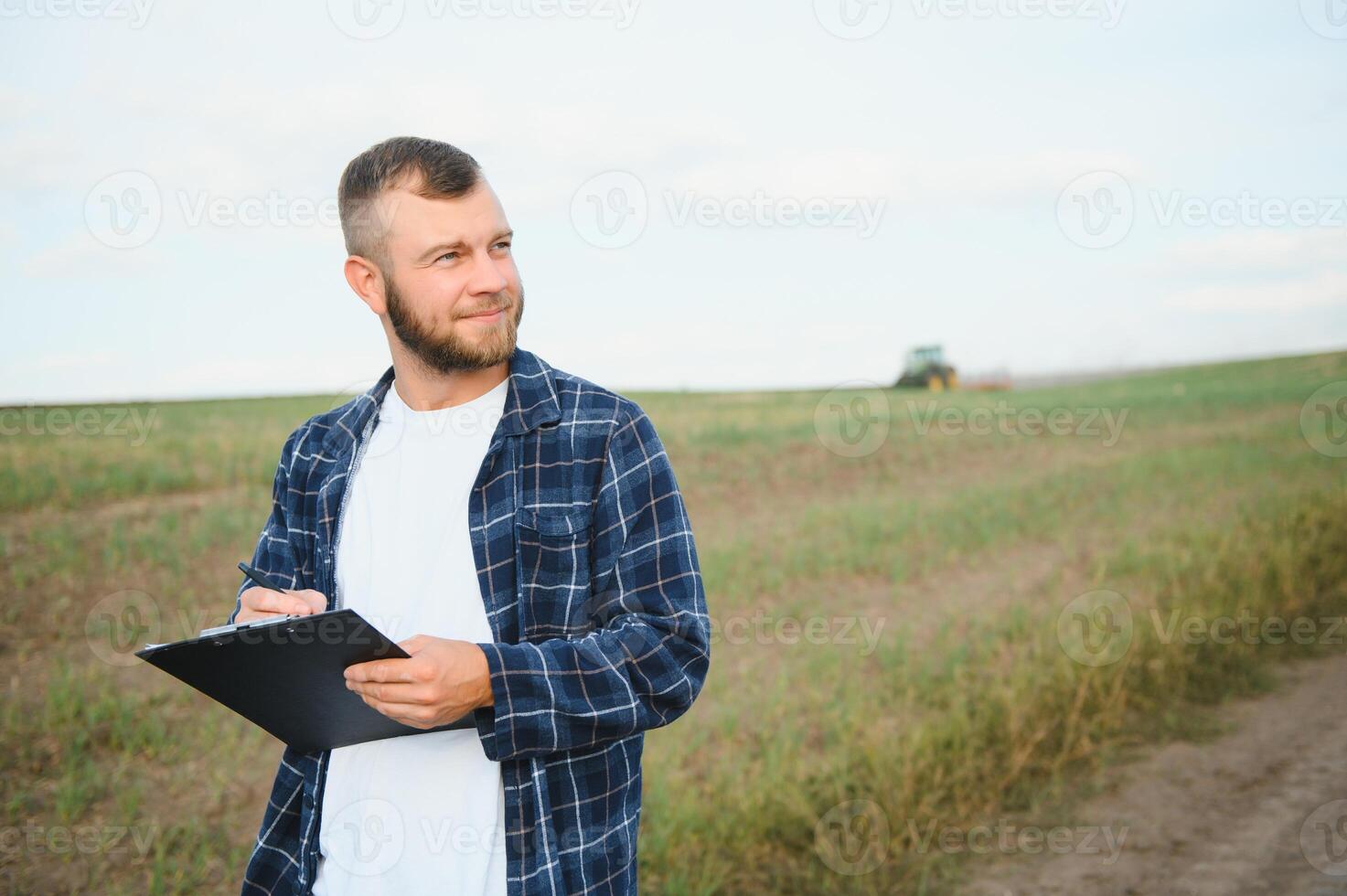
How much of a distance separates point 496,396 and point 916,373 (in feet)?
128

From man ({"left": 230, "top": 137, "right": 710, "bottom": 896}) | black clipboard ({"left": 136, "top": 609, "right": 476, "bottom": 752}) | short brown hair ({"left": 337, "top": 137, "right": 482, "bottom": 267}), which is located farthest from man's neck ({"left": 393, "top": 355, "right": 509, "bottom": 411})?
black clipboard ({"left": 136, "top": 609, "right": 476, "bottom": 752})

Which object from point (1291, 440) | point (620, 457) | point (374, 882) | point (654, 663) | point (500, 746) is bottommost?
point (374, 882)

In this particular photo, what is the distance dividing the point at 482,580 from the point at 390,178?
2.90 ft

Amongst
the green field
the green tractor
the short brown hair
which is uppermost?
the green tractor

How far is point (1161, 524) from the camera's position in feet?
37.4

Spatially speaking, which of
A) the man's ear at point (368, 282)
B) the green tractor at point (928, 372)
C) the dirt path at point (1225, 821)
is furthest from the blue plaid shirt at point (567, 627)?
the green tractor at point (928, 372)

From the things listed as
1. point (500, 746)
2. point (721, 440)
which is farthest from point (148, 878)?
point (721, 440)

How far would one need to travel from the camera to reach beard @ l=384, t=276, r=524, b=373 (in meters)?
2.15

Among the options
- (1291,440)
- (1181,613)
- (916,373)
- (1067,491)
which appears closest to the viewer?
(1181,613)

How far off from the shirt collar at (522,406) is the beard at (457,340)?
6 cm

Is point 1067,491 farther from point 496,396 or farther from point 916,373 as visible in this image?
point 916,373

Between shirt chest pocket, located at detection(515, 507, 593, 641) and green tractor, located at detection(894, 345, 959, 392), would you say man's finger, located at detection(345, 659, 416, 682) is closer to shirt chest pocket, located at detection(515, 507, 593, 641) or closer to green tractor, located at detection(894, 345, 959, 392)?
shirt chest pocket, located at detection(515, 507, 593, 641)

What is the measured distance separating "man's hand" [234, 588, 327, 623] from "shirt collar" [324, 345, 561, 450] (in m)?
0.44

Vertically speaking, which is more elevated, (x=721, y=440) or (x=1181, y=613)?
(x=721, y=440)
